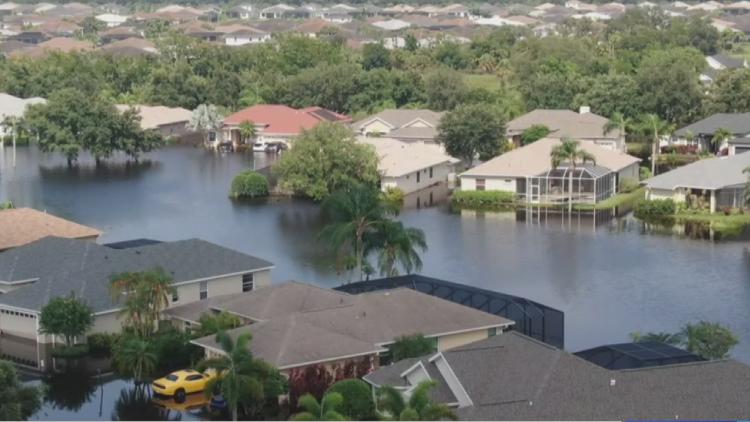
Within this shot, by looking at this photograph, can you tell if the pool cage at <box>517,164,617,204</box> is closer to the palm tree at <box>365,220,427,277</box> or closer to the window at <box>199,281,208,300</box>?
the palm tree at <box>365,220,427,277</box>

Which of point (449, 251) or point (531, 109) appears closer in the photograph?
point (449, 251)

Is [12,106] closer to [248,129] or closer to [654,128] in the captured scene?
[248,129]

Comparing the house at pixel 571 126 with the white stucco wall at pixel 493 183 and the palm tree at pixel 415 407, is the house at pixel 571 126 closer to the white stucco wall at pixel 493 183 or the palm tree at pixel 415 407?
the white stucco wall at pixel 493 183

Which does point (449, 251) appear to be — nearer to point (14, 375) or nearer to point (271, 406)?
point (271, 406)

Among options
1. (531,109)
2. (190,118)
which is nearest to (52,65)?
(190,118)

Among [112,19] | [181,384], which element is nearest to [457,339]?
[181,384]

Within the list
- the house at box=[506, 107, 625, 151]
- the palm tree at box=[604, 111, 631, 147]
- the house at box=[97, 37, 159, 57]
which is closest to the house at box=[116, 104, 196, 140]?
the house at box=[506, 107, 625, 151]

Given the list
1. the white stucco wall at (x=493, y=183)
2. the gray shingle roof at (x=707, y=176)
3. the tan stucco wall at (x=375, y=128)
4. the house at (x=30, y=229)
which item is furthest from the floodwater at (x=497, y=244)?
the tan stucco wall at (x=375, y=128)

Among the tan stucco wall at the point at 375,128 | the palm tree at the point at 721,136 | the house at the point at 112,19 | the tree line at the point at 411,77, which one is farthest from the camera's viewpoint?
the house at the point at 112,19
